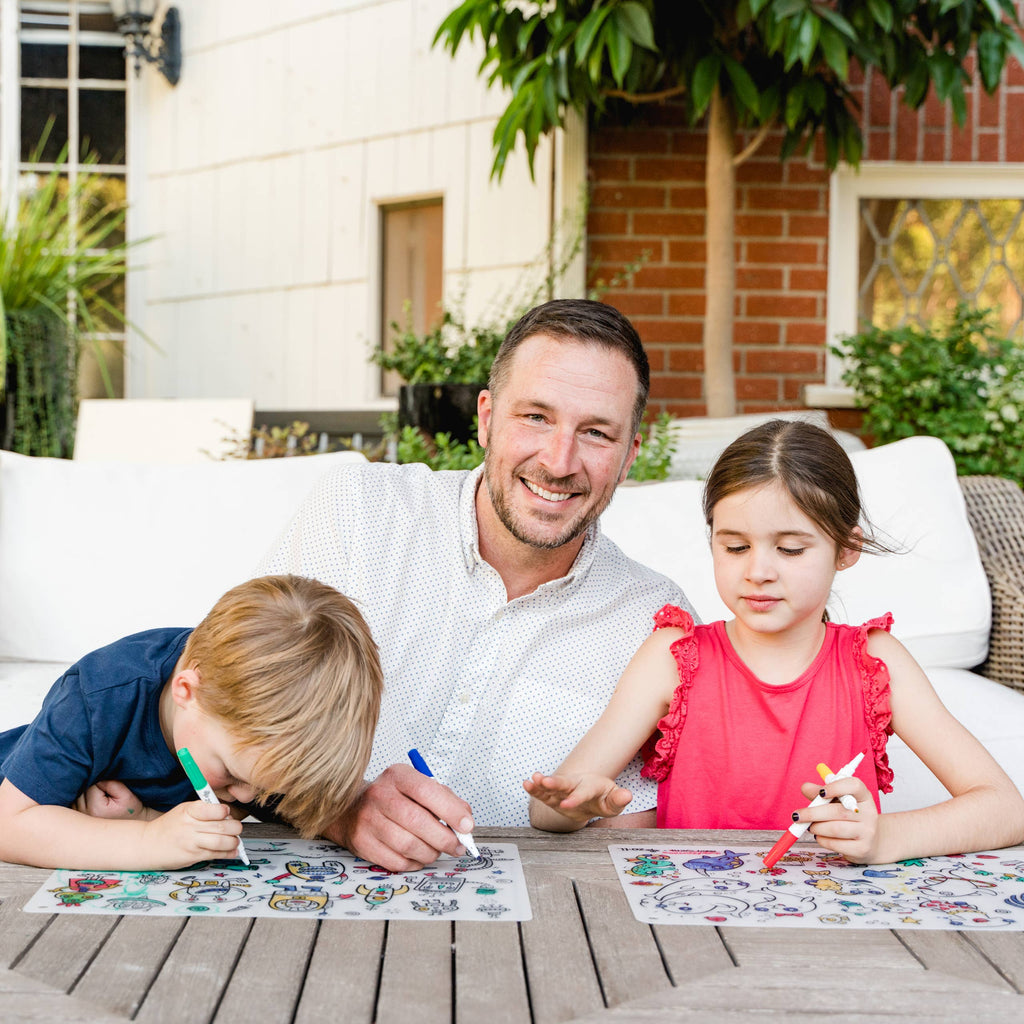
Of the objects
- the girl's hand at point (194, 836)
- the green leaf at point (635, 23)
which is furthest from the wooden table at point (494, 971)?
the green leaf at point (635, 23)

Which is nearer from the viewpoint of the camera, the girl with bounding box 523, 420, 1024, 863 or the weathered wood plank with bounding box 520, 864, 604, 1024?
the weathered wood plank with bounding box 520, 864, 604, 1024

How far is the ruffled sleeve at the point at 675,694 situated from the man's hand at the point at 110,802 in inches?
25.3

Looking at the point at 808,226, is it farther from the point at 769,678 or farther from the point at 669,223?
the point at 769,678

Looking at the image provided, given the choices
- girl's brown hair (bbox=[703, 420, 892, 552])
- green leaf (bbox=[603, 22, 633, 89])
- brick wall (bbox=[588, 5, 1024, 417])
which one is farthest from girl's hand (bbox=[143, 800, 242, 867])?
brick wall (bbox=[588, 5, 1024, 417])

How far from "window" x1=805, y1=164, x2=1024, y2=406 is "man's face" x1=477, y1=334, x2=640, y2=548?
362 cm

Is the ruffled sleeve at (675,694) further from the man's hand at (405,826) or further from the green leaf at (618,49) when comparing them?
the green leaf at (618,49)

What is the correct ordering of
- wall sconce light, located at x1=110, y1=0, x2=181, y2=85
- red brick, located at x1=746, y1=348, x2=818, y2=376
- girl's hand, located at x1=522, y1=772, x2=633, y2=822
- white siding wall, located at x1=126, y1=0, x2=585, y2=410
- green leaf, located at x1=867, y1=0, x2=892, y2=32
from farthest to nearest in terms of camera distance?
wall sconce light, located at x1=110, y1=0, x2=181, y2=85
white siding wall, located at x1=126, y1=0, x2=585, y2=410
red brick, located at x1=746, y1=348, x2=818, y2=376
green leaf, located at x1=867, y1=0, x2=892, y2=32
girl's hand, located at x1=522, y1=772, x2=633, y2=822

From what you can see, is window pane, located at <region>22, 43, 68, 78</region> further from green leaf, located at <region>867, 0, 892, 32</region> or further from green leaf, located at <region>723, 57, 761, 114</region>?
green leaf, located at <region>867, 0, 892, 32</region>

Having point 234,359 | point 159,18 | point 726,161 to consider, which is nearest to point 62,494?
point 726,161

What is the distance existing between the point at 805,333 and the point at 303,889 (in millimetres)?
4325

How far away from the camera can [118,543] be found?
7.91ft

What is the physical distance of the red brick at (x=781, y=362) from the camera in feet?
16.3

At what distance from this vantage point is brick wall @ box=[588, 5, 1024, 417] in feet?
16.0

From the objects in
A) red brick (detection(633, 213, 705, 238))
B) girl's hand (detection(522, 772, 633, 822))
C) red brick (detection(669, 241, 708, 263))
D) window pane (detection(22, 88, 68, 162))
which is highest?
window pane (detection(22, 88, 68, 162))
